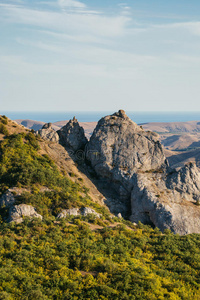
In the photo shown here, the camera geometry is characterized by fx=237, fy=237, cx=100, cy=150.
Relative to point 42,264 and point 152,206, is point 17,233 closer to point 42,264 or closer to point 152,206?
point 42,264

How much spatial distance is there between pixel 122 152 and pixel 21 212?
30006 millimetres

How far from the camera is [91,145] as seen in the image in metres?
59.9

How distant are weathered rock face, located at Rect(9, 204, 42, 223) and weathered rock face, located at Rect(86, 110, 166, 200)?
24397mm

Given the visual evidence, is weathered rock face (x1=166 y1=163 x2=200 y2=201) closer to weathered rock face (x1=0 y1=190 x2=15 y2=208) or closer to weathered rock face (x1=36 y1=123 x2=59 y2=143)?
weathered rock face (x1=36 y1=123 x2=59 y2=143)

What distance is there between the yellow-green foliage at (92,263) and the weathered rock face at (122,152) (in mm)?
22518

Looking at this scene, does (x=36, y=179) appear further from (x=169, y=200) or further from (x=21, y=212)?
(x=169, y=200)

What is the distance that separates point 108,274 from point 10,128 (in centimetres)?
4172

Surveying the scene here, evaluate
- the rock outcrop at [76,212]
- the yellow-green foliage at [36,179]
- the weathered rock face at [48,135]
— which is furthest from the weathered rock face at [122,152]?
the rock outcrop at [76,212]

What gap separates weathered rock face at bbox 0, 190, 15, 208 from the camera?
36656 mm

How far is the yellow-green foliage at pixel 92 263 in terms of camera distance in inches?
744

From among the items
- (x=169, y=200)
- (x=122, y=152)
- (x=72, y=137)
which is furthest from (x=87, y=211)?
(x=72, y=137)

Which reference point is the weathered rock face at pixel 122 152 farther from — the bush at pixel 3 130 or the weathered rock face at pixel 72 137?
the bush at pixel 3 130

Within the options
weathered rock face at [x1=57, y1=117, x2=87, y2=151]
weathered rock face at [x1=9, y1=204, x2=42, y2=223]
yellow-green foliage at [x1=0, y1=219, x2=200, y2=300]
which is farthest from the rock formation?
weathered rock face at [x1=9, y1=204, x2=42, y2=223]

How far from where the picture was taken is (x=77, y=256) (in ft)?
81.3
